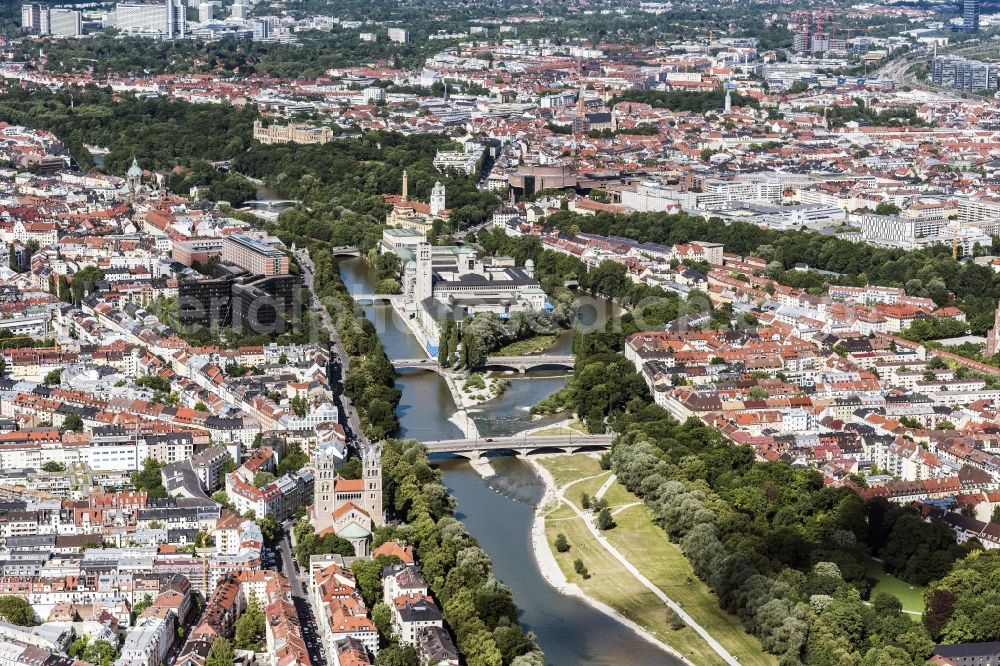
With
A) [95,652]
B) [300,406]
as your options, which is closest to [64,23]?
[300,406]

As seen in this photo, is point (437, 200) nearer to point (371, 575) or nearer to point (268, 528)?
point (268, 528)

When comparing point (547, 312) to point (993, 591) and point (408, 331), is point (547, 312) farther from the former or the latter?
point (993, 591)

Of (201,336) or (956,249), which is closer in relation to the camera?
(201,336)

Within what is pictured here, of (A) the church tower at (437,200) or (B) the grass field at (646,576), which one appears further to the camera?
(A) the church tower at (437,200)

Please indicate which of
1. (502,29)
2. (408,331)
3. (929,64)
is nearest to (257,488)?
(408,331)

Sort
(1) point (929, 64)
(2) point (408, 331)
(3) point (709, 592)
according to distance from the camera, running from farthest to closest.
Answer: (1) point (929, 64), (2) point (408, 331), (3) point (709, 592)

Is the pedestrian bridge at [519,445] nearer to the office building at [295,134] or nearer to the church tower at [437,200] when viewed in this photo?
the church tower at [437,200]

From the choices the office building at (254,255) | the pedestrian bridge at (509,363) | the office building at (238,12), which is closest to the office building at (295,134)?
the office building at (254,255)
